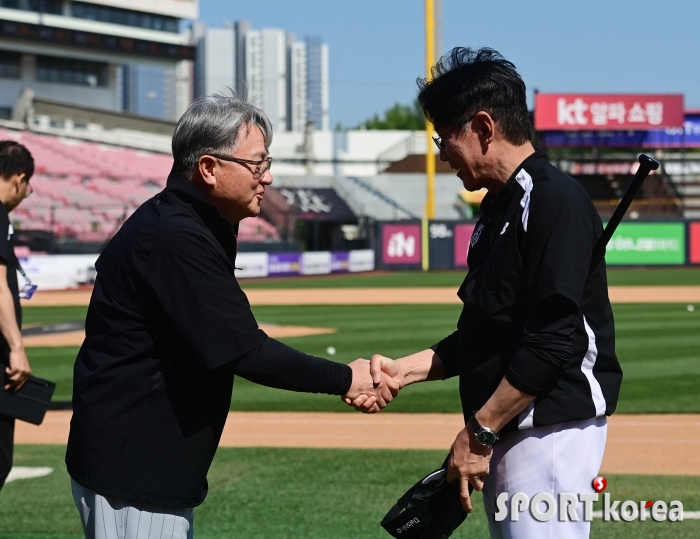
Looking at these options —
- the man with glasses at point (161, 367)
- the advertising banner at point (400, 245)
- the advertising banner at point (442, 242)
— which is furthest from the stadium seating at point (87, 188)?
the man with glasses at point (161, 367)

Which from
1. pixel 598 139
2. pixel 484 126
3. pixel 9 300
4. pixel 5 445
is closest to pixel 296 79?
pixel 598 139

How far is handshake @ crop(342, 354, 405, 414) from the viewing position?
356 cm

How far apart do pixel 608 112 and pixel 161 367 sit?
52267 mm

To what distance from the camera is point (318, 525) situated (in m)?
6.14

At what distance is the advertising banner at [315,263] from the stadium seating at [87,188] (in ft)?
6.80

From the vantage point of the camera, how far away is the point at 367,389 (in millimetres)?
3615

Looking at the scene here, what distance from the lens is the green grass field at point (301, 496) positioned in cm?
605

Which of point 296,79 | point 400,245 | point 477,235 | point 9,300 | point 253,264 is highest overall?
point 296,79

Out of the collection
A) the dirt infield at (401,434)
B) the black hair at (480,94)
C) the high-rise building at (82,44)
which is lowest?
the dirt infield at (401,434)

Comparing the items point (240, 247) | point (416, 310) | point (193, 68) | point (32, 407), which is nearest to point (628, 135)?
point (240, 247)

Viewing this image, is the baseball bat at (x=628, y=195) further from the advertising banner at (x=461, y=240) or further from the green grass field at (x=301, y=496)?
the advertising banner at (x=461, y=240)

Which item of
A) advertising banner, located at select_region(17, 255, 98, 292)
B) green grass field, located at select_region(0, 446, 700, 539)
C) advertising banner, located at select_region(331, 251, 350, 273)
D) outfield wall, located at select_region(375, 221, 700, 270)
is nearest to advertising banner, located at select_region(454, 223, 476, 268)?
outfield wall, located at select_region(375, 221, 700, 270)

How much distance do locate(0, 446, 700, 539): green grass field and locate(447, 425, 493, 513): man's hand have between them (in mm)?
2917

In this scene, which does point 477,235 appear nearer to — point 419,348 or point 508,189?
point 508,189
